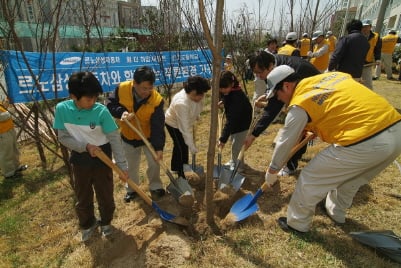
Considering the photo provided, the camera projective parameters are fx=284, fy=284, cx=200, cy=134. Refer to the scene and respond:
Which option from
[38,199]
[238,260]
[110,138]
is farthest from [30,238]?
[238,260]

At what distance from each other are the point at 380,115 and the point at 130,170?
243cm

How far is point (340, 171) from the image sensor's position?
84.4 inches

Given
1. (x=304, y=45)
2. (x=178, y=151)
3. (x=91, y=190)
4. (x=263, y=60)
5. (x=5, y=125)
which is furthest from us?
(x=304, y=45)

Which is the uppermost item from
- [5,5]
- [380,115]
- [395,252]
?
[5,5]

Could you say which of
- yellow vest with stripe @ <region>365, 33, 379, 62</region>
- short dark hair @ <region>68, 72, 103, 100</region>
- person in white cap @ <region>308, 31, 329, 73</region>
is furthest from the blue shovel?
yellow vest with stripe @ <region>365, 33, 379, 62</region>

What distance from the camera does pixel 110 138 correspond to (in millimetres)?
2287

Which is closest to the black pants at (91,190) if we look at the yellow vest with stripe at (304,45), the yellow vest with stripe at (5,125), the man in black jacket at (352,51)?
the yellow vest with stripe at (5,125)

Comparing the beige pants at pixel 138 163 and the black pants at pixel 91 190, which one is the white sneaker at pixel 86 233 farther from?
the beige pants at pixel 138 163

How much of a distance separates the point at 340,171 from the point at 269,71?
1456 millimetres

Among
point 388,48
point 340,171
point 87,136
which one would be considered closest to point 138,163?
point 87,136

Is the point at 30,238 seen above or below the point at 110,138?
below

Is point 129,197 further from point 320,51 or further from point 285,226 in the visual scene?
point 320,51

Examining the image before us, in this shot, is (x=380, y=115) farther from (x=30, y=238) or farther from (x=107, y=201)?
(x=30, y=238)

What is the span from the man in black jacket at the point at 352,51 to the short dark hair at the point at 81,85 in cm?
421
